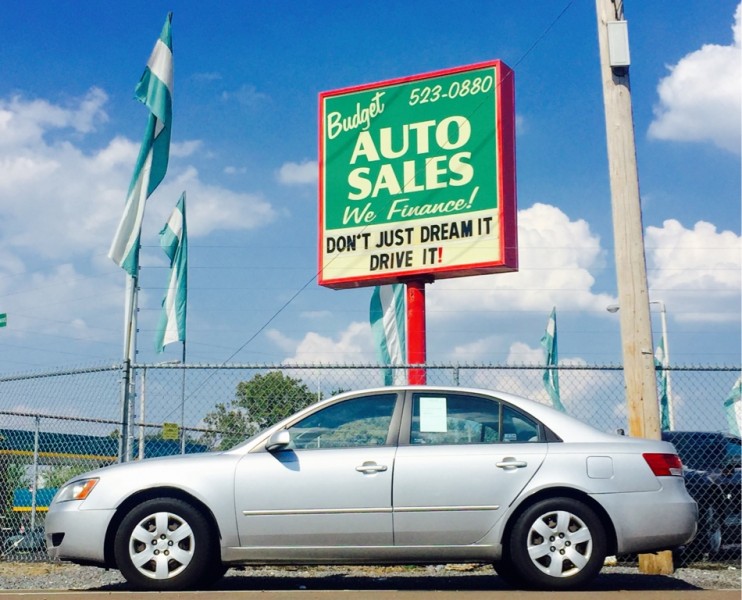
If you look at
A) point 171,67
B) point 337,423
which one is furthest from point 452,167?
point 337,423

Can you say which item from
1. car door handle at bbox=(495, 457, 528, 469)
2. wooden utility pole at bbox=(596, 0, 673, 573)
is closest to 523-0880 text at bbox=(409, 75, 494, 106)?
wooden utility pole at bbox=(596, 0, 673, 573)

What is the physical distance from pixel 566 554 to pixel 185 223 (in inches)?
616

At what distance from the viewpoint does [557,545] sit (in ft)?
22.3

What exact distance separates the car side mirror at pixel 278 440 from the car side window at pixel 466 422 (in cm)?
92

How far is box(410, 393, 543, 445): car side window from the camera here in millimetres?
7109

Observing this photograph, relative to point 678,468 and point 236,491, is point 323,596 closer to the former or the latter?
point 236,491

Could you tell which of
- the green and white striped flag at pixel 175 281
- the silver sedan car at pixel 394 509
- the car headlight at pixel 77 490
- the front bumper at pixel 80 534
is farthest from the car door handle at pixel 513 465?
the green and white striped flag at pixel 175 281

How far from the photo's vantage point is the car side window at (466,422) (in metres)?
7.11

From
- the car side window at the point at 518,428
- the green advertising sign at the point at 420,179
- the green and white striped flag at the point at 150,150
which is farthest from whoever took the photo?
the green advertising sign at the point at 420,179

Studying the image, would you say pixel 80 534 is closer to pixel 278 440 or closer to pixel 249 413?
pixel 278 440

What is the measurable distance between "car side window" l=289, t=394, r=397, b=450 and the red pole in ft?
21.9

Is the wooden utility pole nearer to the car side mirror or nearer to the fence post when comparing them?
the car side mirror

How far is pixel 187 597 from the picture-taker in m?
6.54

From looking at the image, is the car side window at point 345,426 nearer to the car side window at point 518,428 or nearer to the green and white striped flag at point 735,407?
the car side window at point 518,428
